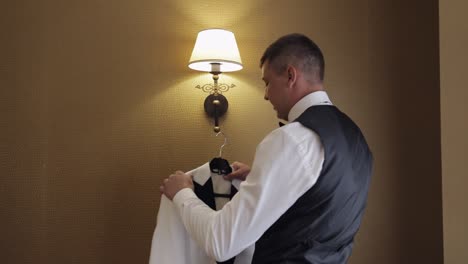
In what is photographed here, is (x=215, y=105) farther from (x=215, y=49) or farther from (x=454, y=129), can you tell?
(x=454, y=129)

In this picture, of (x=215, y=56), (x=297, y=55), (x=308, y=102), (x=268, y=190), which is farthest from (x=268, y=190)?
(x=215, y=56)

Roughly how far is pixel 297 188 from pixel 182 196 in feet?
1.18

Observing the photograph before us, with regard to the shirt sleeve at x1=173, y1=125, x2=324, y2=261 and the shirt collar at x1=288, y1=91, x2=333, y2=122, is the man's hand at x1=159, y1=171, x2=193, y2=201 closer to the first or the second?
the shirt sleeve at x1=173, y1=125, x2=324, y2=261

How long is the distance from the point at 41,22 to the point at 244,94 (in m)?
0.93

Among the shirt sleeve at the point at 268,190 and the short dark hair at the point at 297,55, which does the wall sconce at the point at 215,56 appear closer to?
the short dark hair at the point at 297,55

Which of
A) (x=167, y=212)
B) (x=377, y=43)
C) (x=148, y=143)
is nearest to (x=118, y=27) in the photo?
(x=148, y=143)

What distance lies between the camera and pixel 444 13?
1803 mm

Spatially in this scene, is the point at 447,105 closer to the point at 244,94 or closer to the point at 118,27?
the point at 244,94

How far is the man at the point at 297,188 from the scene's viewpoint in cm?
113

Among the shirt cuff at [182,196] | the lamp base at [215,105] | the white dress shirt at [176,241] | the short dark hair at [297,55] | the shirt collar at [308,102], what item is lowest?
the white dress shirt at [176,241]

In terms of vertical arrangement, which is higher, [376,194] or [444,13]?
[444,13]

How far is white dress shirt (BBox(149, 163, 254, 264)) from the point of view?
142 centimetres

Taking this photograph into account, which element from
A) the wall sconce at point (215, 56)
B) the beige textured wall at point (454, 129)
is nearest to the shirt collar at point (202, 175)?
the wall sconce at point (215, 56)

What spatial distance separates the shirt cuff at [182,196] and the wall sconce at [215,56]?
676mm
